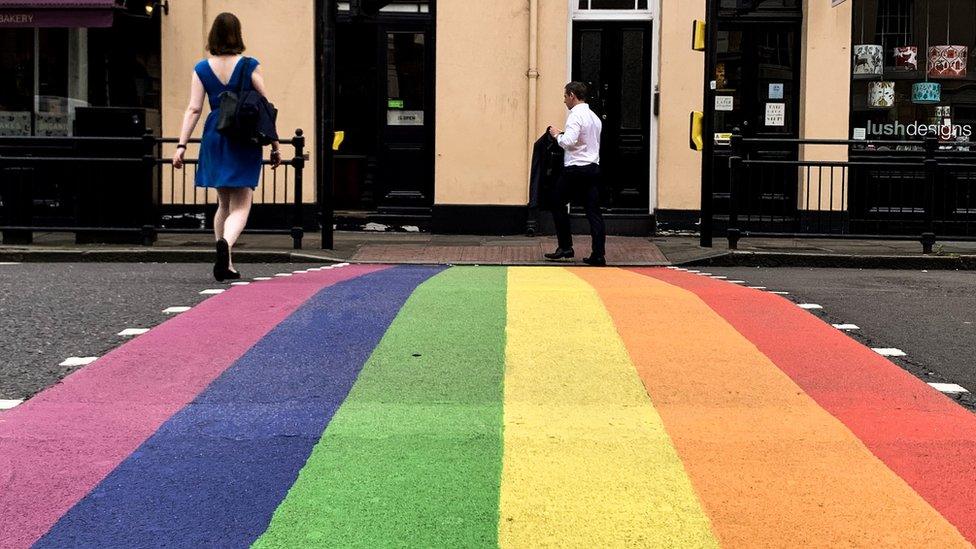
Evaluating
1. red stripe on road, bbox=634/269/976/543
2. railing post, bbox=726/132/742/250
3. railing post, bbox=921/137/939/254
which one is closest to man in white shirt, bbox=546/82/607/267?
railing post, bbox=726/132/742/250

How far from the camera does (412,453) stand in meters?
4.50

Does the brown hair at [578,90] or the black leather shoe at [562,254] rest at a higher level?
the brown hair at [578,90]

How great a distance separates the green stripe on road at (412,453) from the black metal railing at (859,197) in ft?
22.0

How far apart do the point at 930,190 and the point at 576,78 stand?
522cm

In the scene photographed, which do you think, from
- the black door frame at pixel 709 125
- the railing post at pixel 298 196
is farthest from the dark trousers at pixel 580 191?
the railing post at pixel 298 196

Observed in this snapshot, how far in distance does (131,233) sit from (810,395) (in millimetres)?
8832

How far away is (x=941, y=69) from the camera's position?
15602mm

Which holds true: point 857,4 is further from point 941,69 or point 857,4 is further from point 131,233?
point 131,233

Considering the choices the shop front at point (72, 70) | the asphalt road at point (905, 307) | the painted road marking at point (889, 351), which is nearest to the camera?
the asphalt road at point (905, 307)

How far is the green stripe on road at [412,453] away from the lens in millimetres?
3719

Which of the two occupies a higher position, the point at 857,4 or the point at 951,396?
the point at 857,4

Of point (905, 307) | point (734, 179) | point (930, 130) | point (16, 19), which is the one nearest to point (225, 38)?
point (905, 307)

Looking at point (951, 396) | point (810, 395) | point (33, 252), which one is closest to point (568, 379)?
point (810, 395)

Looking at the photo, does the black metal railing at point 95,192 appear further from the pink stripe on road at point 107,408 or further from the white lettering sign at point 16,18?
the pink stripe on road at point 107,408
